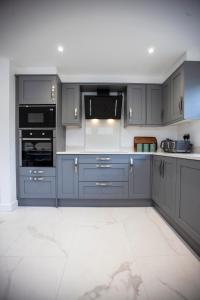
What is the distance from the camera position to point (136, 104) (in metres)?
3.38

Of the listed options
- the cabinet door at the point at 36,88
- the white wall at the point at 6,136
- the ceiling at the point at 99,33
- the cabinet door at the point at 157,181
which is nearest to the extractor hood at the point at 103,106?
the ceiling at the point at 99,33

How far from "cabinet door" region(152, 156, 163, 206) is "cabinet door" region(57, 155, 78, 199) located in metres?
1.23

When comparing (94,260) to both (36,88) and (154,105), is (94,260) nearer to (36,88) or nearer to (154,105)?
(36,88)

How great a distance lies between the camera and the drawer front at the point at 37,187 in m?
3.06

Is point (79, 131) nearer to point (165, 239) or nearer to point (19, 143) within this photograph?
point (19, 143)

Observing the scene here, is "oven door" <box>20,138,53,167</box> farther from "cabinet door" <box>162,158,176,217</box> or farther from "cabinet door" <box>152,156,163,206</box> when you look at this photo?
"cabinet door" <box>162,158,176,217</box>

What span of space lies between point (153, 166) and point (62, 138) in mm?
1646

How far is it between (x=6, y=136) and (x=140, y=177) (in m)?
2.19

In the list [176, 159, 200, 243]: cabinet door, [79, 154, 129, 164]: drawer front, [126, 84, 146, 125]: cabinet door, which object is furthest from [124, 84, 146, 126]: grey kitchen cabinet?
[176, 159, 200, 243]: cabinet door

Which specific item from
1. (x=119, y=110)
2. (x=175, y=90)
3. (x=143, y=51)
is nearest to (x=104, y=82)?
(x=119, y=110)

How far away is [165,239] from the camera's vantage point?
2.00 m

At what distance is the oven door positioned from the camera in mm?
3061

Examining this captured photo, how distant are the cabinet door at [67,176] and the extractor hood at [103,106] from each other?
3.19ft

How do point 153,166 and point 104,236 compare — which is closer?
point 104,236
